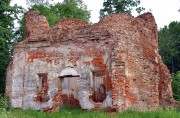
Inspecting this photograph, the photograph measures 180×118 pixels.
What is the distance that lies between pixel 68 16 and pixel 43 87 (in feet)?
51.9

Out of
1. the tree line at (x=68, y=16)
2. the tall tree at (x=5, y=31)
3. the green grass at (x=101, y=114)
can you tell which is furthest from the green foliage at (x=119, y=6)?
the green grass at (x=101, y=114)

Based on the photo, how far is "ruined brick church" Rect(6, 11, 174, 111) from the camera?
48.6ft

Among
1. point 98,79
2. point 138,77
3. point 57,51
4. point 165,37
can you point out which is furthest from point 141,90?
point 165,37

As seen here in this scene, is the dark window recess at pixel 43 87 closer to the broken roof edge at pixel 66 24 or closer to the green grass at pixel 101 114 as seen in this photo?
the green grass at pixel 101 114

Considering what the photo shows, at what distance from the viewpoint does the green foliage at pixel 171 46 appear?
35.2m

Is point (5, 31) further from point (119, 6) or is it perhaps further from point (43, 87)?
point (119, 6)

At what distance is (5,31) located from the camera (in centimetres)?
2025

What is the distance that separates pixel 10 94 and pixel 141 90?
21.2ft

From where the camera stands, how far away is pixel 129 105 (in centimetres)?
1464

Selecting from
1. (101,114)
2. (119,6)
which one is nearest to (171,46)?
(119,6)

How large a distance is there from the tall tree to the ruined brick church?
10.9ft

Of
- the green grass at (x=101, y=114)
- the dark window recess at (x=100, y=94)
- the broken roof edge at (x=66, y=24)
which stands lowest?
the green grass at (x=101, y=114)

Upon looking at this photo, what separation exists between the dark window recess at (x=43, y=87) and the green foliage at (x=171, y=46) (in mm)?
20944

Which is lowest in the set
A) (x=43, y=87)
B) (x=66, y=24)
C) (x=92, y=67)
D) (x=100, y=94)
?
(x=100, y=94)
